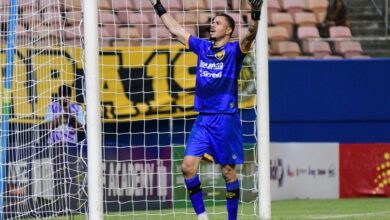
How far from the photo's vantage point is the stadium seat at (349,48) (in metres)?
18.5

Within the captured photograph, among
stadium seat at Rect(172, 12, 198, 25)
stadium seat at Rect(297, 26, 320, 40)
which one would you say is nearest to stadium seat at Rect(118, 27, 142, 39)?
stadium seat at Rect(172, 12, 198, 25)

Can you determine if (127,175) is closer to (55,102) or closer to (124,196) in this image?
(124,196)

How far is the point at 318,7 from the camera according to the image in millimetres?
19250

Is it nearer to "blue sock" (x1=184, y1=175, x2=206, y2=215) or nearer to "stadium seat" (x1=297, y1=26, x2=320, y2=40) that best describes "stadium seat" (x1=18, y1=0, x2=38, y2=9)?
"blue sock" (x1=184, y1=175, x2=206, y2=215)

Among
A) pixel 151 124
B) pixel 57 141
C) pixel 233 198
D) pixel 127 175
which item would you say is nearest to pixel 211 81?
pixel 233 198

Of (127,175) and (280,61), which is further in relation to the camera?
(280,61)

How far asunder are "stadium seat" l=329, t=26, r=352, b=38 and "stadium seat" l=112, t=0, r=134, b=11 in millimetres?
5315

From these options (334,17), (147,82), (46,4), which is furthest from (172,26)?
(334,17)

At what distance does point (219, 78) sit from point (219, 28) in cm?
48

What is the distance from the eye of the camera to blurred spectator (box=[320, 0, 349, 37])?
19.0 m

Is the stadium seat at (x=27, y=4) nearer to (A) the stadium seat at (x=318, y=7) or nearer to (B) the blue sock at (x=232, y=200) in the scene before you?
(B) the blue sock at (x=232, y=200)

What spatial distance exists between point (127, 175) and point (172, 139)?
1.74m

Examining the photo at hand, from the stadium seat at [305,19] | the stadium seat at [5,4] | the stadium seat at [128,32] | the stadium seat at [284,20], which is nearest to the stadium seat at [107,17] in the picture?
the stadium seat at [128,32]

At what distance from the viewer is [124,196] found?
14.4 metres
